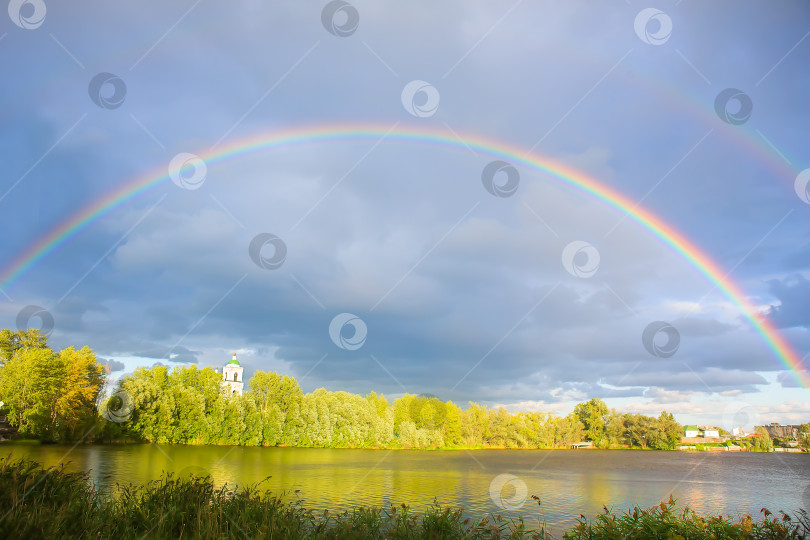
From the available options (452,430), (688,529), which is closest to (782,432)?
(452,430)

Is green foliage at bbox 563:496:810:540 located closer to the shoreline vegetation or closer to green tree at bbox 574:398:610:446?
the shoreline vegetation

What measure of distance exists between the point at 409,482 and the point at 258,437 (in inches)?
2180

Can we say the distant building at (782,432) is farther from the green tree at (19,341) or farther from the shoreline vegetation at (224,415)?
the green tree at (19,341)

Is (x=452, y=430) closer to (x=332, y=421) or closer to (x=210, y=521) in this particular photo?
(x=332, y=421)

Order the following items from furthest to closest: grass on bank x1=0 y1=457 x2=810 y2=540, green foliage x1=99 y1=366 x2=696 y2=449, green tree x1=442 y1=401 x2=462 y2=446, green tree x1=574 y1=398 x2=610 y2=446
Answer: green tree x1=574 y1=398 x2=610 y2=446, green tree x1=442 y1=401 x2=462 y2=446, green foliage x1=99 y1=366 x2=696 y2=449, grass on bank x1=0 y1=457 x2=810 y2=540

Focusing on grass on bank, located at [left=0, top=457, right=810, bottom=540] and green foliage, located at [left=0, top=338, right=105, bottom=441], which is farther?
green foliage, located at [left=0, top=338, right=105, bottom=441]

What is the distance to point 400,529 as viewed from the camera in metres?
10.3

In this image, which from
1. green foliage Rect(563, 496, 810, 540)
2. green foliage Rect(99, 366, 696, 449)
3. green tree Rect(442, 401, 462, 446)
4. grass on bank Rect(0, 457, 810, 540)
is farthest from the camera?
green tree Rect(442, 401, 462, 446)

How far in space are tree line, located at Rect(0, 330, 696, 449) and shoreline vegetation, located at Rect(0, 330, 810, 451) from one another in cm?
15

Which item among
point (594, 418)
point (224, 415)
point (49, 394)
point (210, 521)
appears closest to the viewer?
point (210, 521)

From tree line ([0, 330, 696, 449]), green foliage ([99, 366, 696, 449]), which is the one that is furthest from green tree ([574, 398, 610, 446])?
tree line ([0, 330, 696, 449])

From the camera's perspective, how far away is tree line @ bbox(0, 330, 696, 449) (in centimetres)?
6512

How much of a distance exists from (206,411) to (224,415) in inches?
121

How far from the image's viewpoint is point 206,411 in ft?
275
